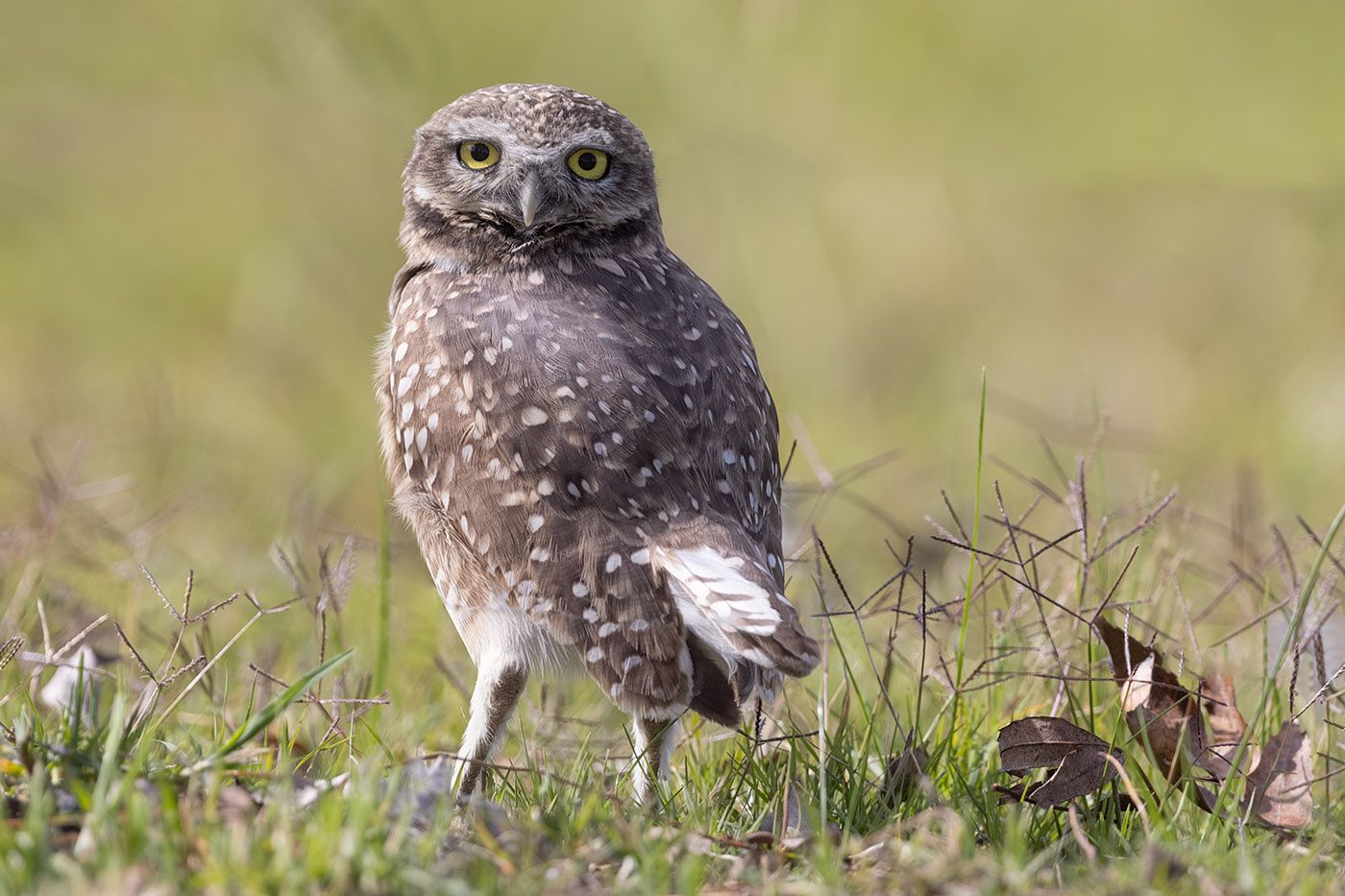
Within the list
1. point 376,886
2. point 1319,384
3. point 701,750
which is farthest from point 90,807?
point 1319,384

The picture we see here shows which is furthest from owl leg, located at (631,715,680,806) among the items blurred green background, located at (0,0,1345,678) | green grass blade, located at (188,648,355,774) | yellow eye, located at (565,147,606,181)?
blurred green background, located at (0,0,1345,678)

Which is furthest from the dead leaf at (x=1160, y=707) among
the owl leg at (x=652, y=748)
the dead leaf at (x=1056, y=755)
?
the owl leg at (x=652, y=748)

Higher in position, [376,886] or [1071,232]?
[1071,232]

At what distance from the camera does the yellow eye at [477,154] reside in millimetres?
3953

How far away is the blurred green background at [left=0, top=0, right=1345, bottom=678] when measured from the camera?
7855mm

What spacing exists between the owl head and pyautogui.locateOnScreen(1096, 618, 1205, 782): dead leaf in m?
1.77

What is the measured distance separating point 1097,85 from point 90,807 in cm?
1097

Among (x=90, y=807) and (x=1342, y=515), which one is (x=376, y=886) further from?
(x=1342, y=515)

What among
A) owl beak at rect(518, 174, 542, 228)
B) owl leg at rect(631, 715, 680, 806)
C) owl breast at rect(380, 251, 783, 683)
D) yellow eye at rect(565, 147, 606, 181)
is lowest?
owl leg at rect(631, 715, 680, 806)

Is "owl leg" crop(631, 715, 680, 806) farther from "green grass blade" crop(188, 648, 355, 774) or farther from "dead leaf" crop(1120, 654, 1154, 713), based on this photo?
"dead leaf" crop(1120, 654, 1154, 713)

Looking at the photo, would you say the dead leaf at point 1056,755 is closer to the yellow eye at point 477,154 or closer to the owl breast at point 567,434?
the owl breast at point 567,434

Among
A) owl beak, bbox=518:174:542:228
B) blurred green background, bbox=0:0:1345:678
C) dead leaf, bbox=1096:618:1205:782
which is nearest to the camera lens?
dead leaf, bbox=1096:618:1205:782

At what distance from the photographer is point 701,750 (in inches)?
155

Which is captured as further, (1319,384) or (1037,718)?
(1319,384)
